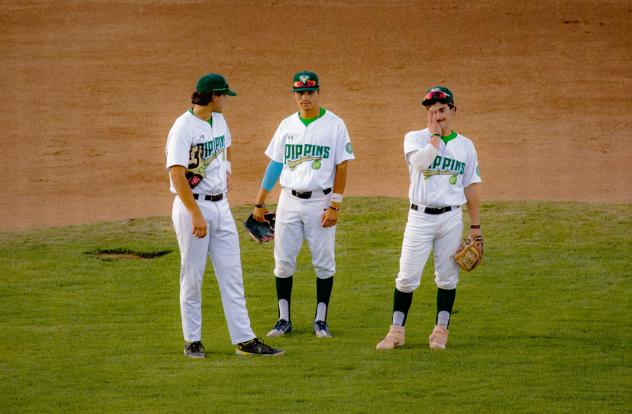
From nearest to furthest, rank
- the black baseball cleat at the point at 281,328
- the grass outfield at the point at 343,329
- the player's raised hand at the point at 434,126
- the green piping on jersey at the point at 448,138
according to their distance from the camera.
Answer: the grass outfield at the point at 343,329, the player's raised hand at the point at 434,126, the green piping on jersey at the point at 448,138, the black baseball cleat at the point at 281,328

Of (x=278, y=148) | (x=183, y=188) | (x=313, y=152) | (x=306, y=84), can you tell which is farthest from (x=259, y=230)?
(x=183, y=188)

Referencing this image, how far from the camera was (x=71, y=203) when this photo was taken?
13.7 metres

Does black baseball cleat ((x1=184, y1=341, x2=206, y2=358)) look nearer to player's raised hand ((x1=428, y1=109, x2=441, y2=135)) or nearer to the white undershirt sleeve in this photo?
the white undershirt sleeve

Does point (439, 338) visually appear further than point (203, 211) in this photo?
Yes

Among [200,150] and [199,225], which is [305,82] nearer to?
[200,150]

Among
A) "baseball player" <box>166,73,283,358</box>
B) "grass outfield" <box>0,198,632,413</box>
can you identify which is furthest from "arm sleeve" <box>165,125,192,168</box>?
"grass outfield" <box>0,198,632,413</box>

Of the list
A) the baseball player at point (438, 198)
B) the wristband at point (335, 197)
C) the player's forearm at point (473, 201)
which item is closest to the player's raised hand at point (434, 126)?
the baseball player at point (438, 198)

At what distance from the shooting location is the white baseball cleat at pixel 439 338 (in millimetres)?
6918

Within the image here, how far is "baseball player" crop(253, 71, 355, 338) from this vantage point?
7180mm

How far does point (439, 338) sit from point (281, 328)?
107 cm

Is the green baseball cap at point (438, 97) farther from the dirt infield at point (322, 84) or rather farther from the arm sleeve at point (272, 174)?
the dirt infield at point (322, 84)

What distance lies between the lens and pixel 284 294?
742 cm

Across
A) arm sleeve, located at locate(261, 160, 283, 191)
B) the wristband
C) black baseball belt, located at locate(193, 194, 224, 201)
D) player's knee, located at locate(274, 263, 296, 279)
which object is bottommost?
player's knee, located at locate(274, 263, 296, 279)

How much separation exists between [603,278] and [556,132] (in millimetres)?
8296
